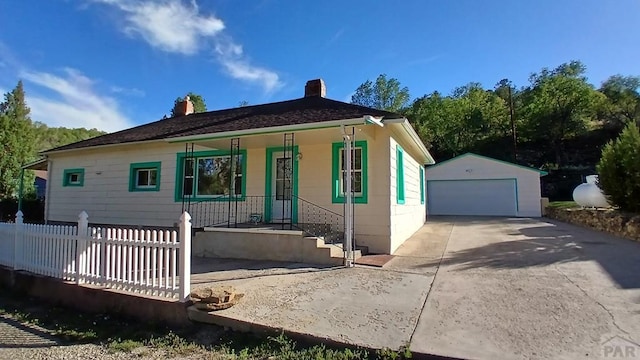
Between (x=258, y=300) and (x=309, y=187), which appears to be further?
(x=309, y=187)

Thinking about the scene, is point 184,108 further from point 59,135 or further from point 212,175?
point 59,135

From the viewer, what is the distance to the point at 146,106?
66.4 ft

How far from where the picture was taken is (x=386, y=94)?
4334cm

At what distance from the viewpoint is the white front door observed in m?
9.33

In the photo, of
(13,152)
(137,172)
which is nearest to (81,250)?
(137,172)

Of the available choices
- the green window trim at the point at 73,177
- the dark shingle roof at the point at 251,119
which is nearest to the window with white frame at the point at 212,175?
the dark shingle roof at the point at 251,119

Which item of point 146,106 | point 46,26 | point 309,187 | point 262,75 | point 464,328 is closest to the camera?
point 464,328

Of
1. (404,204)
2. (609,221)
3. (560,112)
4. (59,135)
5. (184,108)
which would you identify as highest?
(59,135)

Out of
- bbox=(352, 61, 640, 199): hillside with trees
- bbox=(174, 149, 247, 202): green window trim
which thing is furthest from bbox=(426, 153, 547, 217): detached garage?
bbox=(174, 149, 247, 202): green window trim

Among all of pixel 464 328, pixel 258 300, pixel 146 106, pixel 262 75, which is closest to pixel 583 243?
pixel 464 328

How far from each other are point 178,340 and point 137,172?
9.46 m

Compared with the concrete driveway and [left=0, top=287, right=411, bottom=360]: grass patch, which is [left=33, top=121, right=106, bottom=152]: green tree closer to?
[left=0, top=287, right=411, bottom=360]: grass patch

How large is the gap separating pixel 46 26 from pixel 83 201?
19.6 ft

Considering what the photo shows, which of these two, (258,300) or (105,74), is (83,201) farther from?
(258,300)
